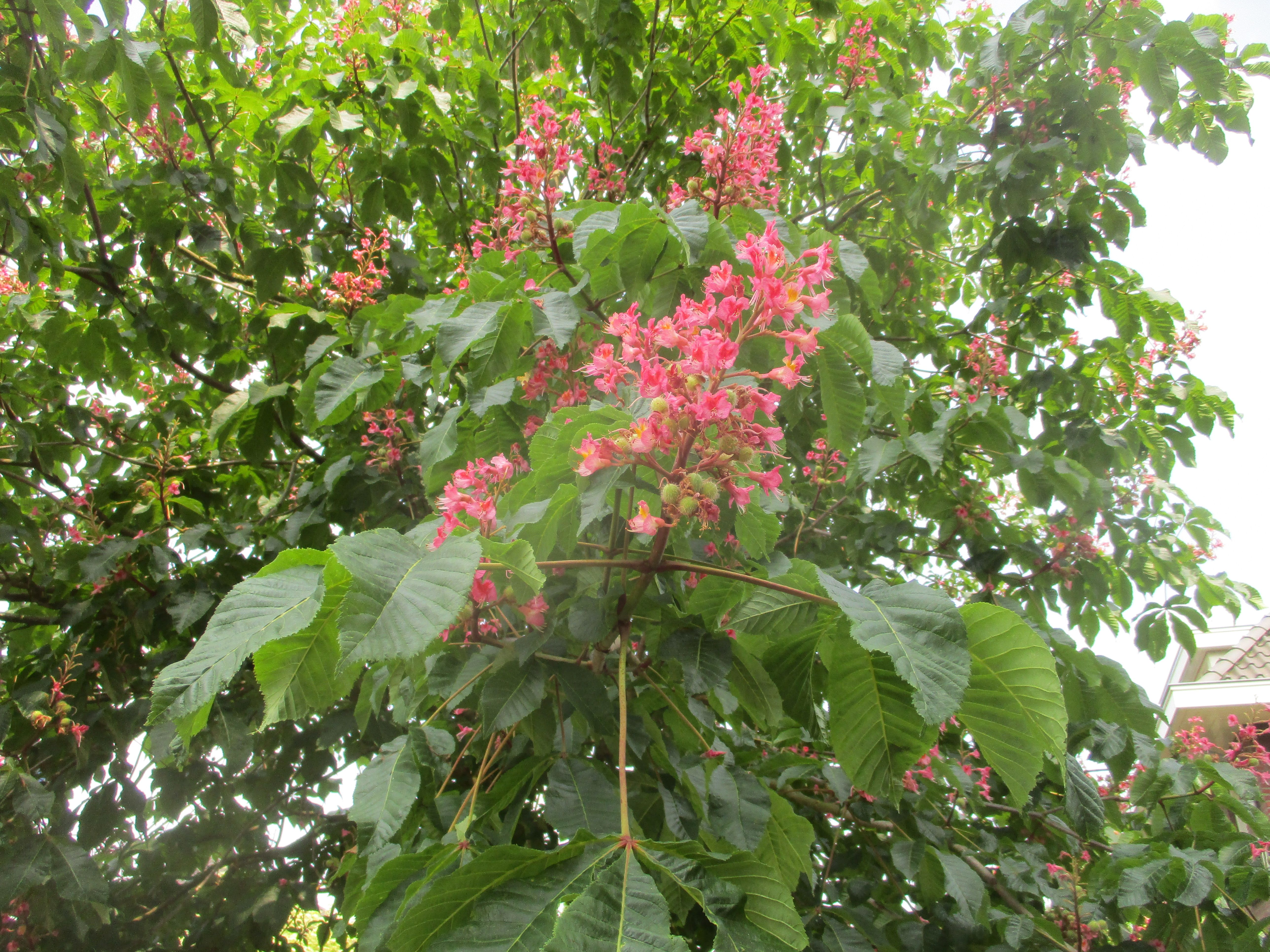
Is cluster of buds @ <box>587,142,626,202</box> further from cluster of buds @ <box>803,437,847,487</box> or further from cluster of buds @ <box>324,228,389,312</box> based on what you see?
cluster of buds @ <box>803,437,847,487</box>

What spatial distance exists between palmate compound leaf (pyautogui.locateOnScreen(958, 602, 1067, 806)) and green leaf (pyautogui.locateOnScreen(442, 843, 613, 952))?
54 centimetres

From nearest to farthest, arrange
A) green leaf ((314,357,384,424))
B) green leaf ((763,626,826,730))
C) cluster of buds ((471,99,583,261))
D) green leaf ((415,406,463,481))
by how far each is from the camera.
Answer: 1. green leaf ((763,626,826,730))
2. green leaf ((415,406,463,481))
3. cluster of buds ((471,99,583,261))
4. green leaf ((314,357,384,424))

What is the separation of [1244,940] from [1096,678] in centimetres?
65

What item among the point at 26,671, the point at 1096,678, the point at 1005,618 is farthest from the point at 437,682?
the point at 26,671

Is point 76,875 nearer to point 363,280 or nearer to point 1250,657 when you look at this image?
point 363,280

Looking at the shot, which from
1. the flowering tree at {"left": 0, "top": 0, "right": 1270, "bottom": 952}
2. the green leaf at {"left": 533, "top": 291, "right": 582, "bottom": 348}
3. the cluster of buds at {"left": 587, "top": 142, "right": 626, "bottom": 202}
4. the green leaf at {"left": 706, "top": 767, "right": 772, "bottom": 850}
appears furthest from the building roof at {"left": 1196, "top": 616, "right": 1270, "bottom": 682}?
the green leaf at {"left": 533, "top": 291, "right": 582, "bottom": 348}

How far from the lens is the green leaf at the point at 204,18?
7.02 ft

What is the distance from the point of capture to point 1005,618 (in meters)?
1.04

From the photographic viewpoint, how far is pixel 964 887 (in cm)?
202

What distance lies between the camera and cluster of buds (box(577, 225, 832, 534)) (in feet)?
3.56

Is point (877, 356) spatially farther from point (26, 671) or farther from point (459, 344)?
point (26, 671)

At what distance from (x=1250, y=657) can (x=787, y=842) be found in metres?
8.33

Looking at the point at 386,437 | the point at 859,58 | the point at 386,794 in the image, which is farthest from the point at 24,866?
the point at 859,58

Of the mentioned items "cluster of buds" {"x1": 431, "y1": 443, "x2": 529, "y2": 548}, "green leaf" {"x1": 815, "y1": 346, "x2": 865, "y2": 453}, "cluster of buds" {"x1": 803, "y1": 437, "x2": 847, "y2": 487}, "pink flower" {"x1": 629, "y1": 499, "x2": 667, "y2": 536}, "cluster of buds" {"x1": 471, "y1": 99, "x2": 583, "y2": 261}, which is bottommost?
"pink flower" {"x1": 629, "y1": 499, "x2": 667, "y2": 536}
